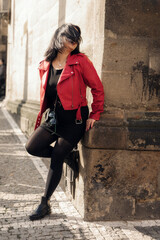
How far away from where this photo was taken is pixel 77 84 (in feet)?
11.6

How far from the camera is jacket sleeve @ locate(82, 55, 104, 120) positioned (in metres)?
3.52

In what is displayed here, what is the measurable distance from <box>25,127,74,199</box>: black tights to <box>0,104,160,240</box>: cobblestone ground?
0.34 m

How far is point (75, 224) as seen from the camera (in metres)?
3.57

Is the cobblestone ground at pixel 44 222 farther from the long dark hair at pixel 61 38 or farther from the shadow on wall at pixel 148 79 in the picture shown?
the long dark hair at pixel 61 38

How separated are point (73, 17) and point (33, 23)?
15.1 feet

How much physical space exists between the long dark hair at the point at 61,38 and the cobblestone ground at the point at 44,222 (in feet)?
5.51

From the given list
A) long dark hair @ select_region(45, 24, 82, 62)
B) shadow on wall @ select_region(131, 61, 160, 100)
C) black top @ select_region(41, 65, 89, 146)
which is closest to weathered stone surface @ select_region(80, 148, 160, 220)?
black top @ select_region(41, 65, 89, 146)

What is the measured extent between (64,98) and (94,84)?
1.10ft

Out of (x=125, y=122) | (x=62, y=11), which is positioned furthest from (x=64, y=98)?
(x=62, y=11)

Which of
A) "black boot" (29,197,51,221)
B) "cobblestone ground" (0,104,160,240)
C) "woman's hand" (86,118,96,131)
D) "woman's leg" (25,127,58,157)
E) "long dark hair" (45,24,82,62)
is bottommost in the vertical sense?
"cobblestone ground" (0,104,160,240)

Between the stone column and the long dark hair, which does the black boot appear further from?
the long dark hair

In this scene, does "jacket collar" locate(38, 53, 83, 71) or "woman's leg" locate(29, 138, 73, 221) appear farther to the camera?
"woman's leg" locate(29, 138, 73, 221)

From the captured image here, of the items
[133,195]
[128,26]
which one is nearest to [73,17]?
[128,26]

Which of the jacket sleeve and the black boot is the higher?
the jacket sleeve
